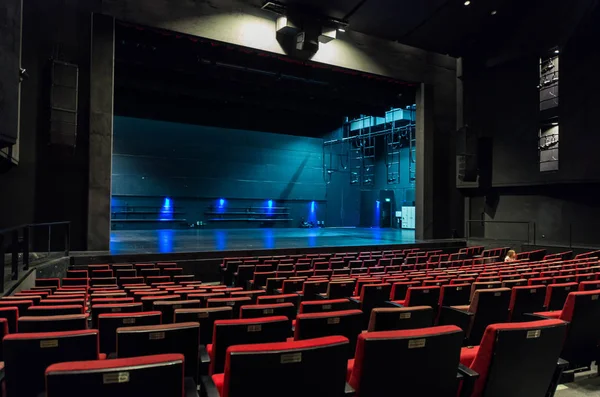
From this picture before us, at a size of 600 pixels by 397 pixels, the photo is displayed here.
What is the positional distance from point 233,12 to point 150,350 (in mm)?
12588

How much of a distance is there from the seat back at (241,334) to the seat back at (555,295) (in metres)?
3.04

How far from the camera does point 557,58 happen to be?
46.3 feet

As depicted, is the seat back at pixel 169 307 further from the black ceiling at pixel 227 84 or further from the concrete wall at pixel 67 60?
the black ceiling at pixel 227 84

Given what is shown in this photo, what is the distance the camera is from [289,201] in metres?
24.9

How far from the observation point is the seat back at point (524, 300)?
3.95 m

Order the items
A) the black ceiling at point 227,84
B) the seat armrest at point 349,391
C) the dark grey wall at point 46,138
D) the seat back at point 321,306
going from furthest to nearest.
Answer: the black ceiling at point 227,84
the dark grey wall at point 46,138
the seat back at point 321,306
the seat armrest at point 349,391

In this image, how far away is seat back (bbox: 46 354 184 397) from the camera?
1458mm

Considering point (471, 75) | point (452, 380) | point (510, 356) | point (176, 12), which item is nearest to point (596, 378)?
point (510, 356)

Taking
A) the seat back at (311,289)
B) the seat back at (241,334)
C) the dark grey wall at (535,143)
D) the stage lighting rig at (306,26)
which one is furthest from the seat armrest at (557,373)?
the dark grey wall at (535,143)

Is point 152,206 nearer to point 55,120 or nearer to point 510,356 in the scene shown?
point 55,120

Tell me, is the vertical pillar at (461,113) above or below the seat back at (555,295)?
above

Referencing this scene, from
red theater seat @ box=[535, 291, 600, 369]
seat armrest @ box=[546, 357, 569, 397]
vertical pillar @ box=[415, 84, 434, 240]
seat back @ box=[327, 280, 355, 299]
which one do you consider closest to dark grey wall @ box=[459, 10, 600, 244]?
vertical pillar @ box=[415, 84, 434, 240]

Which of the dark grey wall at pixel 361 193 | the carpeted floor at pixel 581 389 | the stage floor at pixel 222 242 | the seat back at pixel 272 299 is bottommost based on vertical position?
the carpeted floor at pixel 581 389

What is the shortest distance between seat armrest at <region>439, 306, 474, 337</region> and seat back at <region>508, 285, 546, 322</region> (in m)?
0.51
